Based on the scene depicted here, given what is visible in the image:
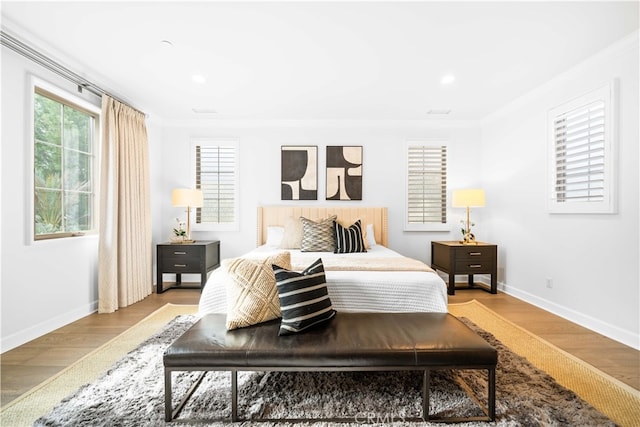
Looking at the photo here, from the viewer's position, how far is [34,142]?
267 centimetres

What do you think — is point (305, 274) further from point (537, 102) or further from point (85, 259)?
point (537, 102)

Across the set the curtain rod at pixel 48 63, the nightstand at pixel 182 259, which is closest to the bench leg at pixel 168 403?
the nightstand at pixel 182 259

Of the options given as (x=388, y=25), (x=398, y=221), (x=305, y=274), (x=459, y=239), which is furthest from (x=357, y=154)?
(x=305, y=274)

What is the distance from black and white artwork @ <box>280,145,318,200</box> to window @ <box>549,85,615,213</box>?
289cm

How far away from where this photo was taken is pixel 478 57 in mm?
2789

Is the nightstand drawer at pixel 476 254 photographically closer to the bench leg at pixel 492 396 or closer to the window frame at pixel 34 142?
the bench leg at pixel 492 396

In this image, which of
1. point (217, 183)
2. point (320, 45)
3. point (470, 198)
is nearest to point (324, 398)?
point (320, 45)

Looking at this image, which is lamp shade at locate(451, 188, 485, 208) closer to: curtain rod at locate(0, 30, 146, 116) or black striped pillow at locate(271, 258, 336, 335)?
black striped pillow at locate(271, 258, 336, 335)

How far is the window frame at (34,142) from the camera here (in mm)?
2586

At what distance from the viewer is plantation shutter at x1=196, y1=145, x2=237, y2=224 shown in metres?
4.69

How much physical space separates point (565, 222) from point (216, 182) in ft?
14.3

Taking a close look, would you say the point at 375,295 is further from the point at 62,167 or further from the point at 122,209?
the point at 62,167

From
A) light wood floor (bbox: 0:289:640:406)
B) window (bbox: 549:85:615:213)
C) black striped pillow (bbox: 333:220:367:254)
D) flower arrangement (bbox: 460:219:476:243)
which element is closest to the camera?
light wood floor (bbox: 0:289:640:406)

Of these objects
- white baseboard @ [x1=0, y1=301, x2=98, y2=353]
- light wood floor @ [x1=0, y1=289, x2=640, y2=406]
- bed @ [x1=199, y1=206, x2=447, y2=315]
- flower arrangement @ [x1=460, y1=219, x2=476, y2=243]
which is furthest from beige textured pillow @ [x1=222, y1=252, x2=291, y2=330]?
flower arrangement @ [x1=460, y1=219, x2=476, y2=243]
